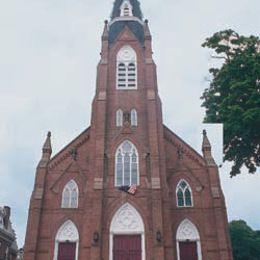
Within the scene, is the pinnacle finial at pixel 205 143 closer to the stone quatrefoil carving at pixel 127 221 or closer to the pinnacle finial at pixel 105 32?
the stone quatrefoil carving at pixel 127 221

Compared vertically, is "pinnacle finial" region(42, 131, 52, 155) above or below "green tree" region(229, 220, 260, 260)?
above

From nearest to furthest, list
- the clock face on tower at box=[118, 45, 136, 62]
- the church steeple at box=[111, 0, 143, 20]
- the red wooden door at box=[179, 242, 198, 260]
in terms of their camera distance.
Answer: the red wooden door at box=[179, 242, 198, 260] < the clock face on tower at box=[118, 45, 136, 62] < the church steeple at box=[111, 0, 143, 20]

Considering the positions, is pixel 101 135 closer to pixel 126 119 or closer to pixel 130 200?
pixel 126 119

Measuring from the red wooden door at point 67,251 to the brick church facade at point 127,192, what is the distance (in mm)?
68

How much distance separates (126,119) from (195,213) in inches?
370

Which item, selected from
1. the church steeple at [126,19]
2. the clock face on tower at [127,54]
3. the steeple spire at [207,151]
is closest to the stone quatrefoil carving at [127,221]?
the steeple spire at [207,151]

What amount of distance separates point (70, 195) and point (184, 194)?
8837 mm

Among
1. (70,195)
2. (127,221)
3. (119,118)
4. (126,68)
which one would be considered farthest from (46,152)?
(126,68)

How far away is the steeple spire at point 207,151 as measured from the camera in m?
26.6

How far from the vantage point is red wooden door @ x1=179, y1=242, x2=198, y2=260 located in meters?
23.7

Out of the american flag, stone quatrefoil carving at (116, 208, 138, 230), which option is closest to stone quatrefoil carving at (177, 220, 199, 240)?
stone quatrefoil carving at (116, 208, 138, 230)

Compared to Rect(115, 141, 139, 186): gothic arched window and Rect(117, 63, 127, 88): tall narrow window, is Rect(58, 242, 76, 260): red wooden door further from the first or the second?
Rect(117, 63, 127, 88): tall narrow window

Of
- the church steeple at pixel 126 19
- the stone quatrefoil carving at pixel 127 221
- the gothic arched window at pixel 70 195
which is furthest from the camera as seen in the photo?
the church steeple at pixel 126 19

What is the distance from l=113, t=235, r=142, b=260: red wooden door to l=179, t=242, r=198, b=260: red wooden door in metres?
3.19
